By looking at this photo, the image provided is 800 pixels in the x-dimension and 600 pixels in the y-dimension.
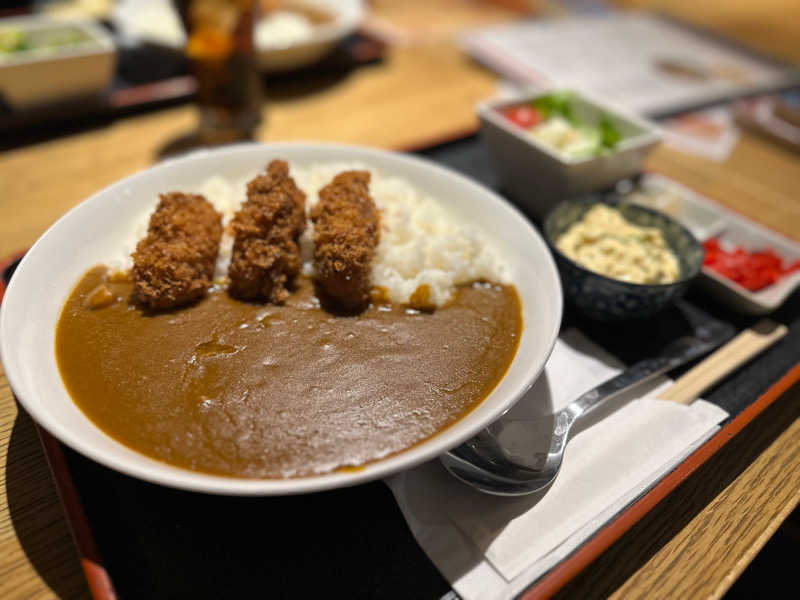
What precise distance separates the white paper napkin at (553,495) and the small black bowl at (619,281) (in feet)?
1.08

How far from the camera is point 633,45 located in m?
4.93

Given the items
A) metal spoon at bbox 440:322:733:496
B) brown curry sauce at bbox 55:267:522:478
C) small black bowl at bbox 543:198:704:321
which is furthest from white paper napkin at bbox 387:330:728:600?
small black bowl at bbox 543:198:704:321

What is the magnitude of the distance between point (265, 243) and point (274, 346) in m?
0.41

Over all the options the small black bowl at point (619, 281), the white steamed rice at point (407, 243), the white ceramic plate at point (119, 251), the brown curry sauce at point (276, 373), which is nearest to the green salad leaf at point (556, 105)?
the small black bowl at point (619, 281)

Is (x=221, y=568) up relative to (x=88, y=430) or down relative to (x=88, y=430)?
down

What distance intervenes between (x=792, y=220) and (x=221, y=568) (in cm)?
341

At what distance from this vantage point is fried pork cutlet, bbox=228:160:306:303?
1.94m

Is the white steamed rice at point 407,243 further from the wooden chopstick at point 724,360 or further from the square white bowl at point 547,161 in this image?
the wooden chopstick at point 724,360

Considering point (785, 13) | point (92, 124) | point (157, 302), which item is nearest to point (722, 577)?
point (157, 302)

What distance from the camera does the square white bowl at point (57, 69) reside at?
2885 mm

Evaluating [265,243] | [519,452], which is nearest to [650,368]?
[519,452]

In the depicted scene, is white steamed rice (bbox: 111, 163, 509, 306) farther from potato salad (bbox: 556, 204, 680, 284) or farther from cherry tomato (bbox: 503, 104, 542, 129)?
cherry tomato (bbox: 503, 104, 542, 129)

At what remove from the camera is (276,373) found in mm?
1698

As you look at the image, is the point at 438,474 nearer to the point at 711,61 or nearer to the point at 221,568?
the point at 221,568
